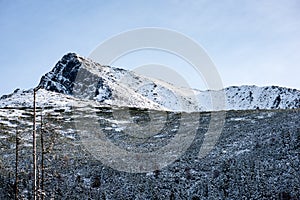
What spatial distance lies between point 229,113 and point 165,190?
36.7 meters

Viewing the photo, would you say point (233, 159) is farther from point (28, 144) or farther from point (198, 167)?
point (28, 144)

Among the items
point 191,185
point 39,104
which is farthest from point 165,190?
point 39,104

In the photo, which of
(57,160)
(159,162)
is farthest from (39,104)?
(159,162)

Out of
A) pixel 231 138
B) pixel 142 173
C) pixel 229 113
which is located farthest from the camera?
pixel 229 113

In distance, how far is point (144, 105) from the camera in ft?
500

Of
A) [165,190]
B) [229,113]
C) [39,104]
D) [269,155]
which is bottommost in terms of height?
[165,190]

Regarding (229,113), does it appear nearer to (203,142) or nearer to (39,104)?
(203,142)

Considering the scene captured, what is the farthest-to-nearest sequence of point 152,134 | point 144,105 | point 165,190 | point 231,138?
point 144,105, point 152,134, point 231,138, point 165,190

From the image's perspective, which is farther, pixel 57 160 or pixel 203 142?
pixel 203 142

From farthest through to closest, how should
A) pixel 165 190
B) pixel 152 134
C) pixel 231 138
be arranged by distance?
pixel 152 134 < pixel 231 138 < pixel 165 190

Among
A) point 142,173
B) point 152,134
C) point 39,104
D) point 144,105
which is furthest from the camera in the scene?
point 144,105

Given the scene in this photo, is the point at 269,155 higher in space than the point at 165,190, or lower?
higher

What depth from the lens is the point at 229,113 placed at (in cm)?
7206

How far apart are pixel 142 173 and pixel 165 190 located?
4602 millimetres
